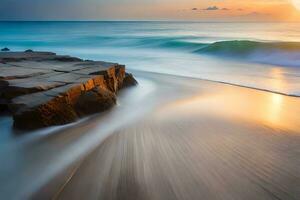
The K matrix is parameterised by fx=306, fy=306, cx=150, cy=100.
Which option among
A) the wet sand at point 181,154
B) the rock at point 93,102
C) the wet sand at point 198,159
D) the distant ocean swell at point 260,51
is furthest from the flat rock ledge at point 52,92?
the distant ocean swell at point 260,51

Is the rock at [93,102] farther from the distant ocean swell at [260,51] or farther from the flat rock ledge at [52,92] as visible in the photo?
the distant ocean swell at [260,51]

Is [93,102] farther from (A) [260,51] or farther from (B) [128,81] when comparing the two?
(A) [260,51]

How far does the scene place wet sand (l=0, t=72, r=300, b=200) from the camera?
212cm

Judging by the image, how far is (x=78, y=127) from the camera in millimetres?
3416

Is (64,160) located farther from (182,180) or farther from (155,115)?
(155,115)

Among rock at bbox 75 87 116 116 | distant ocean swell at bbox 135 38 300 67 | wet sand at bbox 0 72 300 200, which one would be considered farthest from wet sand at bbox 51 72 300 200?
distant ocean swell at bbox 135 38 300 67

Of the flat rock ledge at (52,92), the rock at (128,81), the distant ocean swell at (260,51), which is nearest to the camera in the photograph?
the flat rock ledge at (52,92)

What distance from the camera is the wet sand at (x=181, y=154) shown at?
6.95ft

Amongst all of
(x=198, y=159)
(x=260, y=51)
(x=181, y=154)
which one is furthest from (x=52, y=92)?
(x=260, y=51)

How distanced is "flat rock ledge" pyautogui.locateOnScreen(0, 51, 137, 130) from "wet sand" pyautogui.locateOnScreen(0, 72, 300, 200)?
250 millimetres

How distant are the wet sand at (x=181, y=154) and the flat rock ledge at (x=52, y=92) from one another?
250 millimetres

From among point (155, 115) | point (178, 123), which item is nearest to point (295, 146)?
point (178, 123)

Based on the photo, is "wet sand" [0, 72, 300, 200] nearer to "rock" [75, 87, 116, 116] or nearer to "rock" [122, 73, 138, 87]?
"rock" [75, 87, 116, 116]

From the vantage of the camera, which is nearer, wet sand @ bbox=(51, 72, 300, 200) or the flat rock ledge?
wet sand @ bbox=(51, 72, 300, 200)
